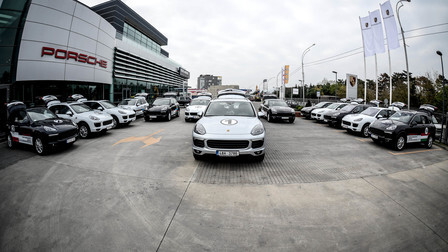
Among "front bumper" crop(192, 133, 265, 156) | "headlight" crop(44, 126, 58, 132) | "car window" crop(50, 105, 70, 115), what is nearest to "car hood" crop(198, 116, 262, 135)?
"front bumper" crop(192, 133, 265, 156)

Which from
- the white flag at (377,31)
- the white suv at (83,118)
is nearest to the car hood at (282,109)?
the white suv at (83,118)

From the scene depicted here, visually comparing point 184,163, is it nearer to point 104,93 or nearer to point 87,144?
point 87,144

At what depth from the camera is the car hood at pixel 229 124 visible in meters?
4.90

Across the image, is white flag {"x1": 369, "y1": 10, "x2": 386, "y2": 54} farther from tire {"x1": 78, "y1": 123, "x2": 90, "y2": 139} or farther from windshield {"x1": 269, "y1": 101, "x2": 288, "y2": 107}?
tire {"x1": 78, "y1": 123, "x2": 90, "y2": 139}

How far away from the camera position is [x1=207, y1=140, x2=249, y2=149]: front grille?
471cm

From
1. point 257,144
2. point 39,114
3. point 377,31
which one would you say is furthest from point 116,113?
point 377,31

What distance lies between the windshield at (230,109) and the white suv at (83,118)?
5.65 metres

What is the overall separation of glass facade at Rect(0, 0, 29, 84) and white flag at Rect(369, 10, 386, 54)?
32468mm

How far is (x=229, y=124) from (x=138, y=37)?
150ft

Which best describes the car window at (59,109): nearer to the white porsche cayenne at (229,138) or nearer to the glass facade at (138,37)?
the white porsche cayenne at (229,138)

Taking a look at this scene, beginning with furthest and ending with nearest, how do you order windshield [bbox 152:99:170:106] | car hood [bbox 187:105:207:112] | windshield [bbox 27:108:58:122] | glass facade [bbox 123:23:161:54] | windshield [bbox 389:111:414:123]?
glass facade [bbox 123:23:161:54]
windshield [bbox 152:99:170:106]
car hood [bbox 187:105:207:112]
windshield [bbox 389:111:414:123]
windshield [bbox 27:108:58:122]

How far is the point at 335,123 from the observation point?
1232cm

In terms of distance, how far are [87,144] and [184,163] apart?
472cm

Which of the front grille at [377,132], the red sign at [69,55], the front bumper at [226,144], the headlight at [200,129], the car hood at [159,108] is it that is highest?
the red sign at [69,55]
